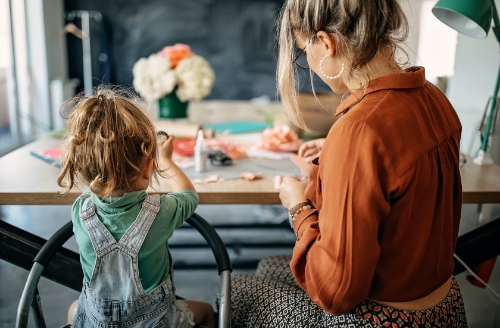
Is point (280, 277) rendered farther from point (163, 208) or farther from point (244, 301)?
point (163, 208)

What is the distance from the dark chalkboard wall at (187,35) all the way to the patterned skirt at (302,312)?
3.99 meters

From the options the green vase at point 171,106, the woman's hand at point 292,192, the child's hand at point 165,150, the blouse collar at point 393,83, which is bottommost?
the green vase at point 171,106

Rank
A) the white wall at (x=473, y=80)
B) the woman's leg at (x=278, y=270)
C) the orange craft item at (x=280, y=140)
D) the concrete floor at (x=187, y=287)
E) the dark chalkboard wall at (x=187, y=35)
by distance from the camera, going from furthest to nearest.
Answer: the dark chalkboard wall at (x=187, y=35) < the white wall at (x=473, y=80) < the concrete floor at (x=187, y=287) < the orange craft item at (x=280, y=140) < the woman's leg at (x=278, y=270)

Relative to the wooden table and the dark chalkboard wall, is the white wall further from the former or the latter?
the dark chalkboard wall

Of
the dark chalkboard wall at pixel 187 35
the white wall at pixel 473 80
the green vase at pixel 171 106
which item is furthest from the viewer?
the dark chalkboard wall at pixel 187 35

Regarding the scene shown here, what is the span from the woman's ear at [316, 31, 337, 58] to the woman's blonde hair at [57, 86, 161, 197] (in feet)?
1.47

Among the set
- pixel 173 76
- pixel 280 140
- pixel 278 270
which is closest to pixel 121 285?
pixel 278 270

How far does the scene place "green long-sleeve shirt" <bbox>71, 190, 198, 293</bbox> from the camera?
1140mm

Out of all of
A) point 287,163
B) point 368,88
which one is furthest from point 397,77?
point 287,163

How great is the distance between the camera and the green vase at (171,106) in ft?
8.22

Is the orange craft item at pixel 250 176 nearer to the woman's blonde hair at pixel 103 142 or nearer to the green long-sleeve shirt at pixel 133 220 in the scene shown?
the green long-sleeve shirt at pixel 133 220

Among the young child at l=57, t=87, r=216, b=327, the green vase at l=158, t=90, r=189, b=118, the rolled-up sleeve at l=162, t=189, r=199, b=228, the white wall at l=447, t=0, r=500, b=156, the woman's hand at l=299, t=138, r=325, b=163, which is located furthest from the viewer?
the green vase at l=158, t=90, r=189, b=118

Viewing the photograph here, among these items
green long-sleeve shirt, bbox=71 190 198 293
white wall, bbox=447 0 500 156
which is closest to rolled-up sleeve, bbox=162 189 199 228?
Answer: green long-sleeve shirt, bbox=71 190 198 293

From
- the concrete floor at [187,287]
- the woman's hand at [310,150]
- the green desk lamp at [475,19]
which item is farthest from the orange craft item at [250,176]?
the concrete floor at [187,287]
